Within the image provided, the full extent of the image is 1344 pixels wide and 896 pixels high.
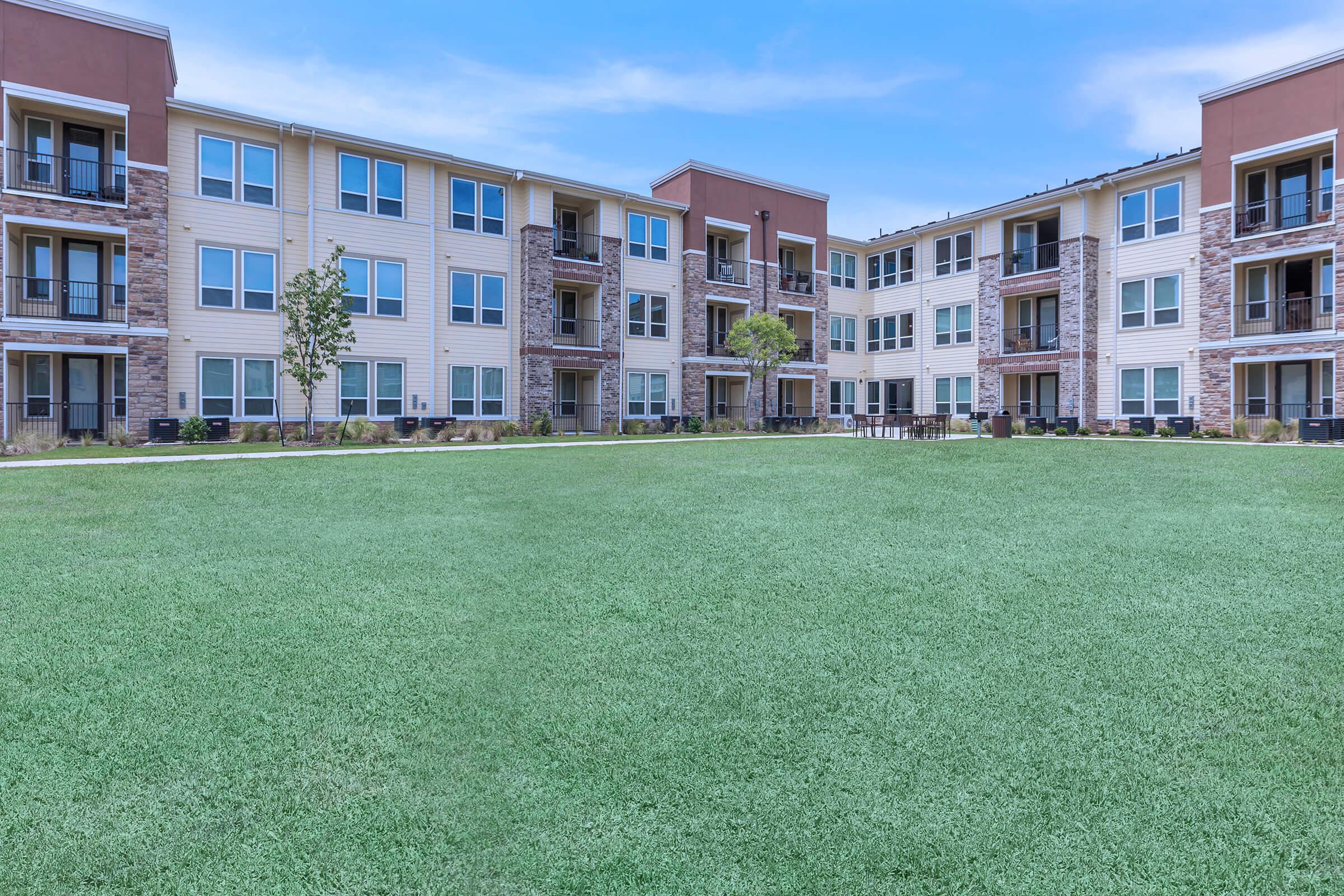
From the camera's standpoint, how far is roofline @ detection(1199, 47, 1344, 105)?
2216 centimetres

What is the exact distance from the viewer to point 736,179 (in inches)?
1286

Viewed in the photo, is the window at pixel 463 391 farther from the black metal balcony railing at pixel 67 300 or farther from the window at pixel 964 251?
the window at pixel 964 251

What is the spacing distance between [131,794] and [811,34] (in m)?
18.1

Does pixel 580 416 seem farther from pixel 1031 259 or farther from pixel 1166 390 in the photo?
pixel 1166 390

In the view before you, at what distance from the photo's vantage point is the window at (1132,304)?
91.0 feet

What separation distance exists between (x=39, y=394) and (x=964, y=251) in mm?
34592

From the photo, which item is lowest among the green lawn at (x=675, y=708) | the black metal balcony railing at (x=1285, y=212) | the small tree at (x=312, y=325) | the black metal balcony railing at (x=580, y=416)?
the green lawn at (x=675, y=708)

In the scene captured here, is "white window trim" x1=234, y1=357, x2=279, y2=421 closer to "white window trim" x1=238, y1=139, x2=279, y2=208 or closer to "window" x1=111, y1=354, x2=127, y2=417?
"window" x1=111, y1=354, x2=127, y2=417

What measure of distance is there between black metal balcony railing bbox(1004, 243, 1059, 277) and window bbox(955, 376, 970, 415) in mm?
4898

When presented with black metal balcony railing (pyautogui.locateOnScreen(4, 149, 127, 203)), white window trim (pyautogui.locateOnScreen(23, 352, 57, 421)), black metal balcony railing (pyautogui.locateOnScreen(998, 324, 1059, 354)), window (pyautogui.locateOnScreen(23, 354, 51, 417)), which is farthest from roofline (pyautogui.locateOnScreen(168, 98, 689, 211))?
black metal balcony railing (pyautogui.locateOnScreen(998, 324, 1059, 354))

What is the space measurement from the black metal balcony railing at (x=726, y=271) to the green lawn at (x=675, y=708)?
26052 mm

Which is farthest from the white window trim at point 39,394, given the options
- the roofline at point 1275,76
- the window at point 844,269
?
the roofline at point 1275,76

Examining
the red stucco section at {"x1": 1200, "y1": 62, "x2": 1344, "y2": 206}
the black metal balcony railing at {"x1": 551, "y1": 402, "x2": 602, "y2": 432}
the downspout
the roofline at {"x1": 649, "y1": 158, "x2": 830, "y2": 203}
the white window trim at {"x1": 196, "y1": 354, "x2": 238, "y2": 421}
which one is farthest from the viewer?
the roofline at {"x1": 649, "y1": 158, "x2": 830, "y2": 203}

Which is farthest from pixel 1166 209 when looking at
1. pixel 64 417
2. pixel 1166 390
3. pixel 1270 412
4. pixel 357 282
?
pixel 64 417
